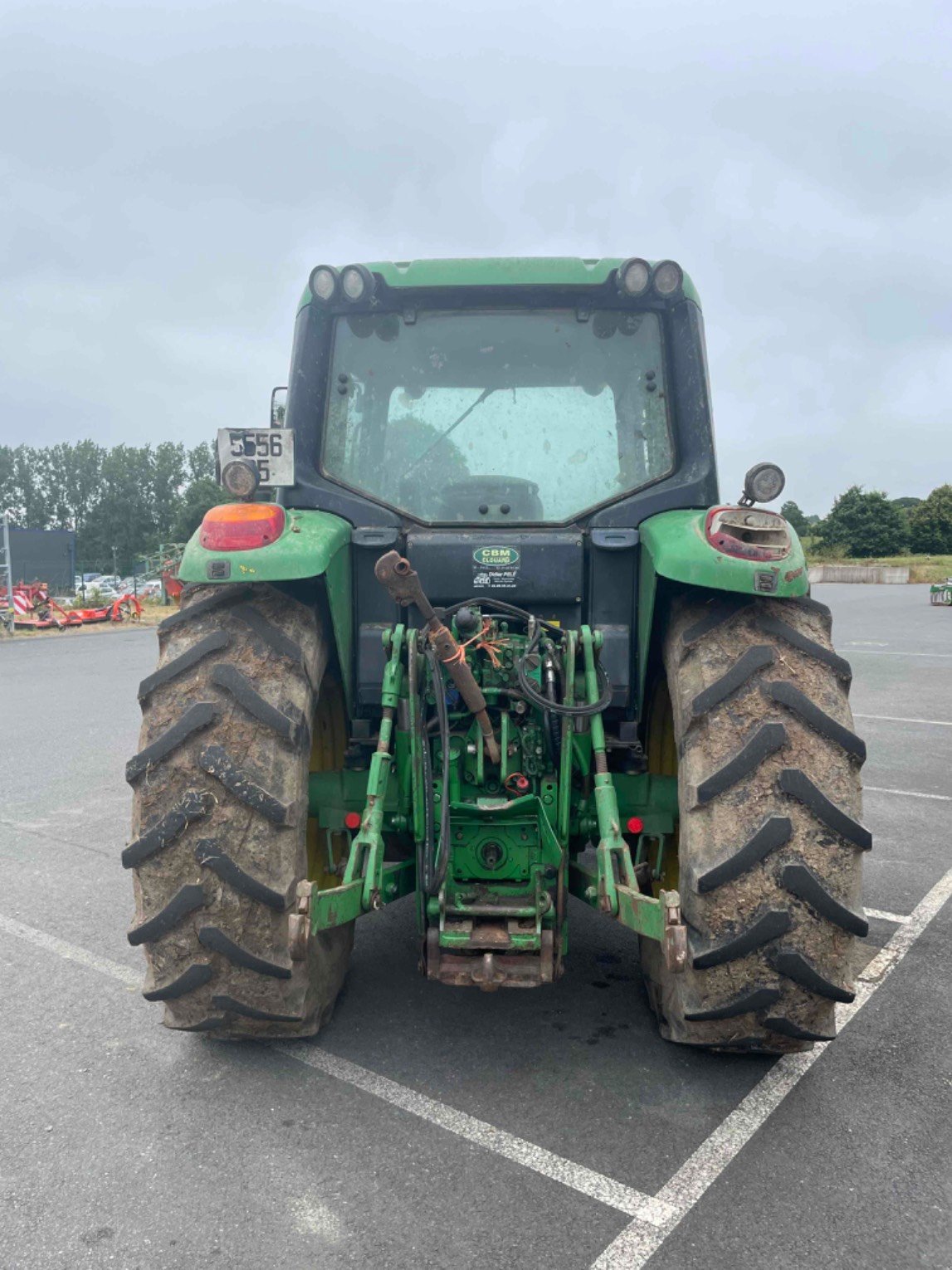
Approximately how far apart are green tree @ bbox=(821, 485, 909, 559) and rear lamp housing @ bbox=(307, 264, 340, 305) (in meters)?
72.8

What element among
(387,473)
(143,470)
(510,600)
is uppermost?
(143,470)

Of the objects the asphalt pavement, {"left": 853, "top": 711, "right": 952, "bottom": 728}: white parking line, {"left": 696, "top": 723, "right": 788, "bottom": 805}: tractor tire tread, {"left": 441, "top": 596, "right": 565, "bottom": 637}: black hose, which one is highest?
{"left": 441, "top": 596, "right": 565, "bottom": 637}: black hose

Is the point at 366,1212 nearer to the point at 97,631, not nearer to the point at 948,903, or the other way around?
the point at 948,903

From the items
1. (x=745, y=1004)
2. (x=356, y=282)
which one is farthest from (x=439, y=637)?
(x=356, y=282)

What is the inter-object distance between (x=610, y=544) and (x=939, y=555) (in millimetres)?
73603

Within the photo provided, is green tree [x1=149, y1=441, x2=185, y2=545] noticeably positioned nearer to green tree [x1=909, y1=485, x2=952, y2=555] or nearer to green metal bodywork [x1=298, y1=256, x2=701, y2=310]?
green tree [x1=909, y1=485, x2=952, y2=555]

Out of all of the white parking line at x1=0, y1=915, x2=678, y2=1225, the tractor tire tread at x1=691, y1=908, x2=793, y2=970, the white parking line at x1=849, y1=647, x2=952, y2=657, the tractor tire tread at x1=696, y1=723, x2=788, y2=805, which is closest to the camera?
the white parking line at x1=0, y1=915, x2=678, y2=1225

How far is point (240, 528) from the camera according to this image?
3096mm

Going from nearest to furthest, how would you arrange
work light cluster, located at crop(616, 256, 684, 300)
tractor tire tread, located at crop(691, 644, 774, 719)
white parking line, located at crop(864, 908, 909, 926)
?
tractor tire tread, located at crop(691, 644, 774, 719), work light cluster, located at crop(616, 256, 684, 300), white parking line, located at crop(864, 908, 909, 926)

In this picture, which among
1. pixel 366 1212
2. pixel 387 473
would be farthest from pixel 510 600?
pixel 366 1212

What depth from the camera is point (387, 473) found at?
3.72 m

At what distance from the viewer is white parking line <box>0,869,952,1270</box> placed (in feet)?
7.82

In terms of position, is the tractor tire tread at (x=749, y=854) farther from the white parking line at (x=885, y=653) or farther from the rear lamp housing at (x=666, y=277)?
the white parking line at (x=885, y=653)

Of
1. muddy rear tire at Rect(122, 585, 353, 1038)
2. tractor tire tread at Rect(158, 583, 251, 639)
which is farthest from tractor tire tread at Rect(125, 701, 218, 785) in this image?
tractor tire tread at Rect(158, 583, 251, 639)
